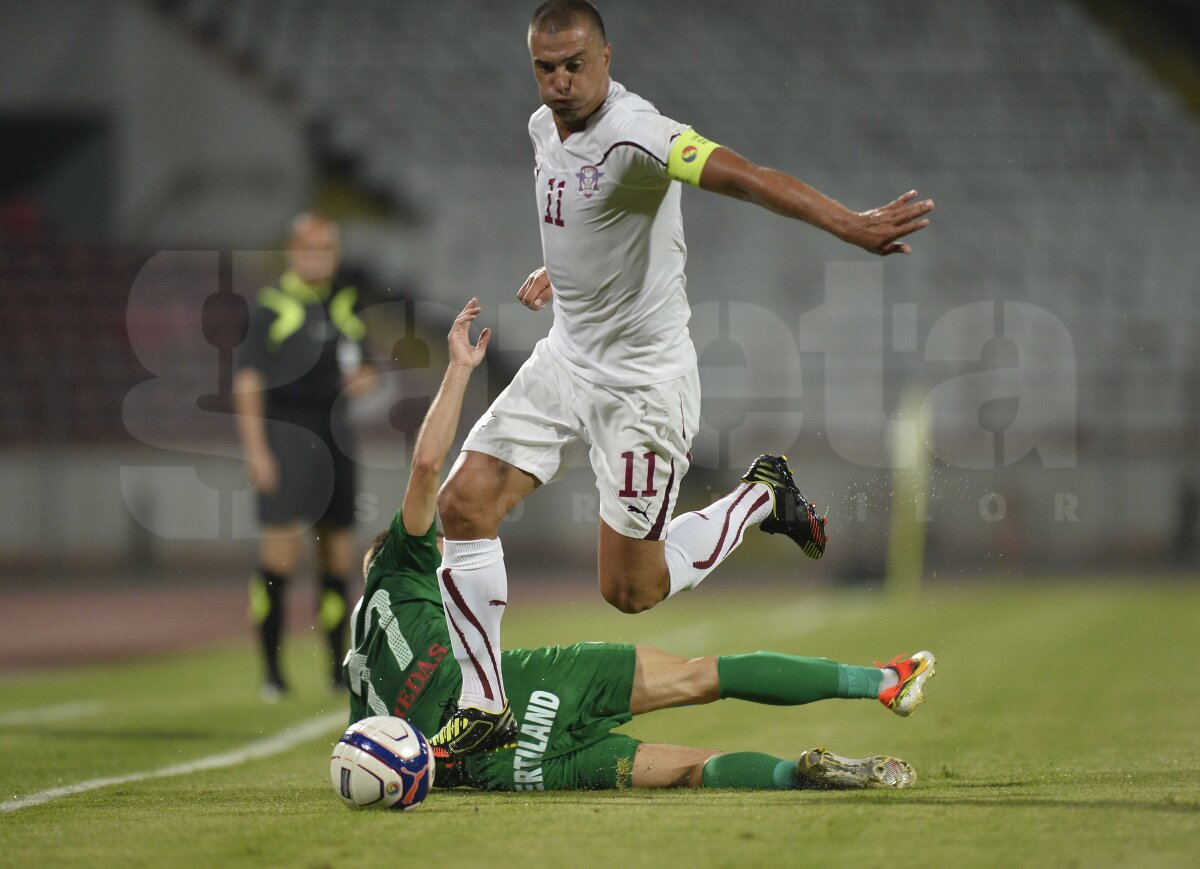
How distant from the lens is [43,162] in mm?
22094

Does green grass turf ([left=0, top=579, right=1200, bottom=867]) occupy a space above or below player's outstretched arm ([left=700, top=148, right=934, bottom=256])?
below

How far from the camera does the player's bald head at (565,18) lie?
14.1ft

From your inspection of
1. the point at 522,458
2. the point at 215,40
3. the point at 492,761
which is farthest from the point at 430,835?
the point at 215,40

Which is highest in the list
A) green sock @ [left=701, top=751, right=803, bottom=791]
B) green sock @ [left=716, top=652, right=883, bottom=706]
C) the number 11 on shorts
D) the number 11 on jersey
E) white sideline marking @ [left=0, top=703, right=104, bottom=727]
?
the number 11 on jersey

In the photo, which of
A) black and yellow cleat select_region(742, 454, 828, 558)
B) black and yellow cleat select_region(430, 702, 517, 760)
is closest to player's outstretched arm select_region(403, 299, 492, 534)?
black and yellow cleat select_region(430, 702, 517, 760)

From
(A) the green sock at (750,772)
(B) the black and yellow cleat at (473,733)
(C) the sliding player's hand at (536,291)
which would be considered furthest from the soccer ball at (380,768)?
(C) the sliding player's hand at (536,291)

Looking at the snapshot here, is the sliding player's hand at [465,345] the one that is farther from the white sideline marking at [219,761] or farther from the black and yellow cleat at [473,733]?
the white sideline marking at [219,761]

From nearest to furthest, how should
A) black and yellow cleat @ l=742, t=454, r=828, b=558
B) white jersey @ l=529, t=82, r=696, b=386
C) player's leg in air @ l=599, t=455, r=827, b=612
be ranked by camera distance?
white jersey @ l=529, t=82, r=696, b=386 → player's leg in air @ l=599, t=455, r=827, b=612 → black and yellow cleat @ l=742, t=454, r=828, b=558

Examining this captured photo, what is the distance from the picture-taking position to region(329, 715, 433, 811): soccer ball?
389 cm

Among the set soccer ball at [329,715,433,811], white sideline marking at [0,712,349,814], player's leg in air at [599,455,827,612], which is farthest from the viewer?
player's leg in air at [599,455,827,612]

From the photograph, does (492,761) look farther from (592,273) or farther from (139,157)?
(139,157)

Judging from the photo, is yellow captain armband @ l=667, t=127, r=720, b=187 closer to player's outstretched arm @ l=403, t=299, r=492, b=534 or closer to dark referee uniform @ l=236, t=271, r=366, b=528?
player's outstretched arm @ l=403, t=299, r=492, b=534

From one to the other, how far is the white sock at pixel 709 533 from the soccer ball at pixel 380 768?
135 cm

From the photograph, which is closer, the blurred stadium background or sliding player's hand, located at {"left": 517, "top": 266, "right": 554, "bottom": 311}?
sliding player's hand, located at {"left": 517, "top": 266, "right": 554, "bottom": 311}
